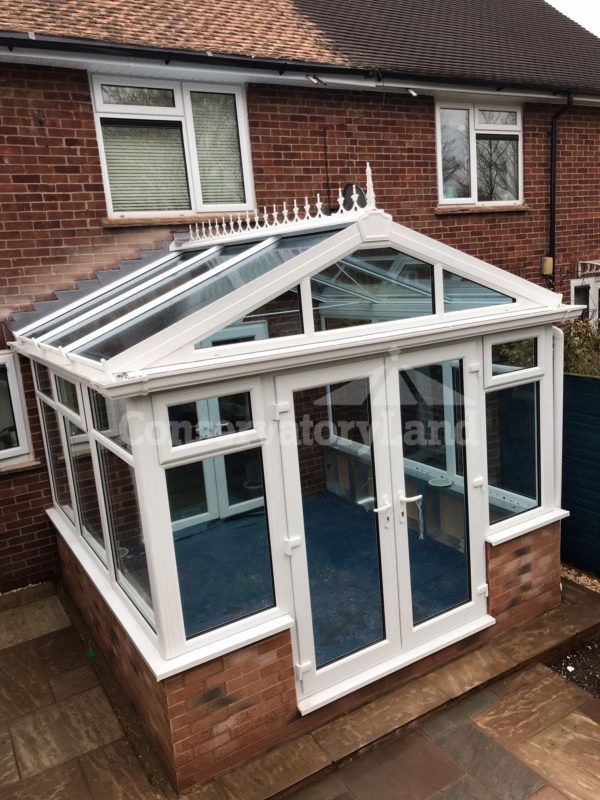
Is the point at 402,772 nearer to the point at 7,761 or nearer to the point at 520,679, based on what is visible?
the point at 520,679

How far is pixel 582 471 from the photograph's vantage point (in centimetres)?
564

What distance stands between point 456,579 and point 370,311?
7.20 feet

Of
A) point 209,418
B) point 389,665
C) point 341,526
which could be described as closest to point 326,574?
point 341,526

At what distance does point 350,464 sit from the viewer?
4.93m

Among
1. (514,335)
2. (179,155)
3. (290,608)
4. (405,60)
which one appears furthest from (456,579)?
(405,60)

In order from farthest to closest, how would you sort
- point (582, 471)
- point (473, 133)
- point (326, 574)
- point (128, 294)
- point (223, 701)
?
1. point (473, 133)
2. point (582, 471)
3. point (128, 294)
4. point (326, 574)
5. point (223, 701)

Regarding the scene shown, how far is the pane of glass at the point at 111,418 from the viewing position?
3449 millimetres

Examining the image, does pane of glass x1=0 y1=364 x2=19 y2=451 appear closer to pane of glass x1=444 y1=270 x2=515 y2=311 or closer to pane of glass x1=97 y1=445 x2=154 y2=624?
pane of glass x1=97 y1=445 x2=154 y2=624

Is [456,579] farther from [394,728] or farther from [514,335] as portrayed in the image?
[514,335]

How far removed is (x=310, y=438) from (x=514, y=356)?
5.58ft

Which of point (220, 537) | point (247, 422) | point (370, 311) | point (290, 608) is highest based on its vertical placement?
point (370, 311)

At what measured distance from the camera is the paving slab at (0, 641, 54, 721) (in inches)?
179

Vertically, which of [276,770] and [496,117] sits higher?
[496,117]

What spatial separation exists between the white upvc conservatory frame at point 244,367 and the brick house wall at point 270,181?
1809 millimetres
